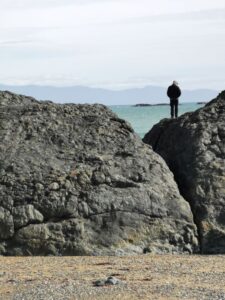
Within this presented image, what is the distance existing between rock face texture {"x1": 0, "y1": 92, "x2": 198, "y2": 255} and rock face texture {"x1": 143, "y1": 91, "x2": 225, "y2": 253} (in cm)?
33

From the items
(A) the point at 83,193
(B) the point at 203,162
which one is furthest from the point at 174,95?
(A) the point at 83,193

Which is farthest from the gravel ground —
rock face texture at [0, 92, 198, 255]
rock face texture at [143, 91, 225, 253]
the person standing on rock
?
the person standing on rock

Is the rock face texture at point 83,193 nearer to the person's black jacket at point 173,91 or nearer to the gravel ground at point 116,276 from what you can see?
the gravel ground at point 116,276

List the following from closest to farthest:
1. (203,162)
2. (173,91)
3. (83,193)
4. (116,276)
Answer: (116,276), (83,193), (203,162), (173,91)

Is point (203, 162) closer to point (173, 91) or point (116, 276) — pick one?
point (116, 276)

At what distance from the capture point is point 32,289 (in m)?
10.3

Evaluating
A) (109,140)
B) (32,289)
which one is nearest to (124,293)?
(32,289)

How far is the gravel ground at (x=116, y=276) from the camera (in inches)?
392

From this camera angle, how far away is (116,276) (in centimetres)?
1132

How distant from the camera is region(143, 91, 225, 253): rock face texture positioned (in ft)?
46.6

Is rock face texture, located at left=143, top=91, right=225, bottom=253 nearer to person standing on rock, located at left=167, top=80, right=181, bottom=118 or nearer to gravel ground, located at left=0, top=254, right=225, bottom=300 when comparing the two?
gravel ground, located at left=0, top=254, right=225, bottom=300

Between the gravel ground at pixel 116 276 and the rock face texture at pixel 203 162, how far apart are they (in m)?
0.84

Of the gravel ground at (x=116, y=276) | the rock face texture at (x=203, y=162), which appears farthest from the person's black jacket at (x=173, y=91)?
the gravel ground at (x=116, y=276)

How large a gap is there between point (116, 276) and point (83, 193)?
289cm
